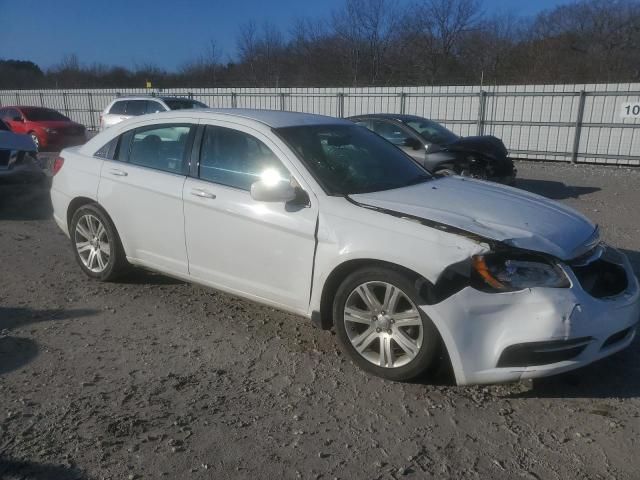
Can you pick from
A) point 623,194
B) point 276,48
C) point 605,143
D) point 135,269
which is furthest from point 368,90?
point 276,48

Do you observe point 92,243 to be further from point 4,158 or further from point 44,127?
point 44,127

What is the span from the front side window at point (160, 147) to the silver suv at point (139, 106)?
1042 cm

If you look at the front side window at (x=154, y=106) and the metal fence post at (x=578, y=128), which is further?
the metal fence post at (x=578, y=128)

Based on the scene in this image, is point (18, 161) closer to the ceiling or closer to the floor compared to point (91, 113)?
closer to the ceiling

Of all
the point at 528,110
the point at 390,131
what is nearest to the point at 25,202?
the point at 390,131

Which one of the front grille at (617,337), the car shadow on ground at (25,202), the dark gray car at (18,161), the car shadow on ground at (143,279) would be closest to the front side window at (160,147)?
the car shadow on ground at (143,279)

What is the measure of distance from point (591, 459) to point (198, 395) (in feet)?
6.87

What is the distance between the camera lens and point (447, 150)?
1007cm

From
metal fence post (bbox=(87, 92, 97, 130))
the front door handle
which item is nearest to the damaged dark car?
the front door handle

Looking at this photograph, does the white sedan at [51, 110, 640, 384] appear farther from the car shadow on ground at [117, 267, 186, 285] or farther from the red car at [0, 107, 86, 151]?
the red car at [0, 107, 86, 151]

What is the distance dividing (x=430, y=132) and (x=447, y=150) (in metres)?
0.87

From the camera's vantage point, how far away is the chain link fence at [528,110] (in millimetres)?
15195

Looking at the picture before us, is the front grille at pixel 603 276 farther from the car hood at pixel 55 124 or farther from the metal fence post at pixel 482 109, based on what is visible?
the car hood at pixel 55 124

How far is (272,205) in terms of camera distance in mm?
3850
